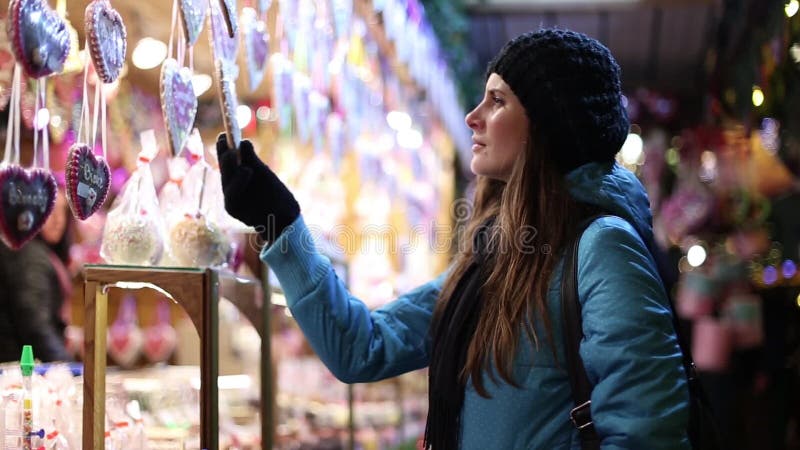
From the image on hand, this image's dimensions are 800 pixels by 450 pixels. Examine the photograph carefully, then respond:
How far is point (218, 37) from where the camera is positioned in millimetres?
1934

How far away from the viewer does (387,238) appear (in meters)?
4.78

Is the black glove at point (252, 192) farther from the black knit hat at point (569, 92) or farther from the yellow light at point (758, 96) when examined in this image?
the yellow light at point (758, 96)

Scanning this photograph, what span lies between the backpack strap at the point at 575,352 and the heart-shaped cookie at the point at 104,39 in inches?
33.0

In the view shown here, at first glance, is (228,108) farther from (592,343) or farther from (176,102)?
(592,343)

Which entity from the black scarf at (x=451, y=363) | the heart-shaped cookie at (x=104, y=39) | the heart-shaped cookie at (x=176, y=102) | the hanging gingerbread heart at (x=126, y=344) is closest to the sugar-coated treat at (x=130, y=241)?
the heart-shaped cookie at (x=176, y=102)

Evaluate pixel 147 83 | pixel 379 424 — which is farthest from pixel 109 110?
pixel 379 424

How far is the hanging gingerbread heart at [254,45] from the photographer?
2287 millimetres

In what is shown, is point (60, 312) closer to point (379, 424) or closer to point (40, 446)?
point (40, 446)

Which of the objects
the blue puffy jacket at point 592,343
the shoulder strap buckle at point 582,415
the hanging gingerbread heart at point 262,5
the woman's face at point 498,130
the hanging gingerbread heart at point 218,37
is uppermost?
the hanging gingerbread heart at point 262,5

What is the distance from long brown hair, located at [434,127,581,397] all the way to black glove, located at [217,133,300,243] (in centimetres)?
40

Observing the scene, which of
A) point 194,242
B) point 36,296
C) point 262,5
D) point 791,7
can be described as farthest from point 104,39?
point 791,7

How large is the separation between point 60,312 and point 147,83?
2.42 ft

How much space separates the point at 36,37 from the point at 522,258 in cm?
87

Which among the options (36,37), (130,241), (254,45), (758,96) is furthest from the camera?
(758,96)
